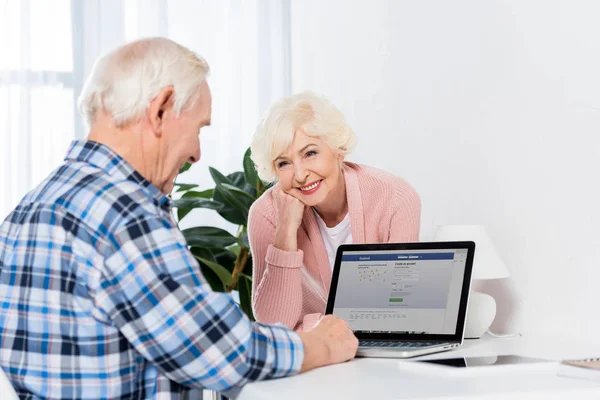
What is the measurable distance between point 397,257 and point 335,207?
383 mm

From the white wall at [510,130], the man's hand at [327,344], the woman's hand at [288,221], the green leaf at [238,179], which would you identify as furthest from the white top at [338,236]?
the green leaf at [238,179]

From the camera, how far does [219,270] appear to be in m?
2.89

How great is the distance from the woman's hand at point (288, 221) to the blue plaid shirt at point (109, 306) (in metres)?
0.83

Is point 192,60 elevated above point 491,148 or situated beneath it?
elevated above

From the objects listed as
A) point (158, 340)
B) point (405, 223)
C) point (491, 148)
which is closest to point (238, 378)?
point (158, 340)

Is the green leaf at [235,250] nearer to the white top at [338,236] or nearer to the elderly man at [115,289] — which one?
the white top at [338,236]

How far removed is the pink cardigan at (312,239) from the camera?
1.99 metres

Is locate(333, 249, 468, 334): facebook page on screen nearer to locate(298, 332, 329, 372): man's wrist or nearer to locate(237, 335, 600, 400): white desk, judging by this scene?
locate(237, 335, 600, 400): white desk

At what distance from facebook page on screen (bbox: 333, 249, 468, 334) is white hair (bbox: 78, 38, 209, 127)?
0.70 meters

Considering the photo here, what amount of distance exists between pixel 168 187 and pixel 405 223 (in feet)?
2.67

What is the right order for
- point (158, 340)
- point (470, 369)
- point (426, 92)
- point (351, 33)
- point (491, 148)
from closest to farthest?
point (158, 340), point (470, 369), point (491, 148), point (426, 92), point (351, 33)

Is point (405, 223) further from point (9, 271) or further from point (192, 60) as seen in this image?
point (9, 271)

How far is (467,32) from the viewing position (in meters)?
2.25

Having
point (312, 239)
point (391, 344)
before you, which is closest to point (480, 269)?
point (391, 344)
